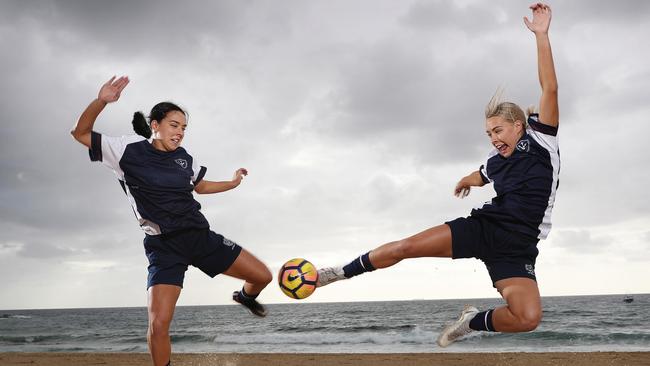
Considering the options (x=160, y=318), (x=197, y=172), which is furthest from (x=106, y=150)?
(x=160, y=318)

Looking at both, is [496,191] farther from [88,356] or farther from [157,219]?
[88,356]

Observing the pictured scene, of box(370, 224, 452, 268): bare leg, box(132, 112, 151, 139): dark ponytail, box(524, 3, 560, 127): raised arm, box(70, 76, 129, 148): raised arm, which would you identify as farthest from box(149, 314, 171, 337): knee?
box(524, 3, 560, 127): raised arm

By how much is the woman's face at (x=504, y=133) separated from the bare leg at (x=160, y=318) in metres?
3.37

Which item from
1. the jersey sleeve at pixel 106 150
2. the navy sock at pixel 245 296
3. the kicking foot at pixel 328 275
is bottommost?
the navy sock at pixel 245 296

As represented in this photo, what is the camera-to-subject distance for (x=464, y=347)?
58.4 feet

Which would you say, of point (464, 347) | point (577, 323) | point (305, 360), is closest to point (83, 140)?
point (305, 360)

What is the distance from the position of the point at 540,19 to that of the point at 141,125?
13.4ft

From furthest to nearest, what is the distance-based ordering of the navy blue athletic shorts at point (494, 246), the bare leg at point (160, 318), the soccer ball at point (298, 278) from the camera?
1. the soccer ball at point (298, 278)
2. the bare leg at point (160, 318)
3. the navy blue athletic shorts at point (494, 246)

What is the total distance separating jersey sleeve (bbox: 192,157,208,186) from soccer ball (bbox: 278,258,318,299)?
1.37m

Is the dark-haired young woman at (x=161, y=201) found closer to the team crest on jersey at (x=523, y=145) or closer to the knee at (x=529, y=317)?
the knee at (x=529, y=317)

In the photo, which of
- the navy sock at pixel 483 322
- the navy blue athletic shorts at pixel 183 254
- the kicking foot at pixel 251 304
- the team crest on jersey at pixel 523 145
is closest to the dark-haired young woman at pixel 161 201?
the navy blue athletic shorts at pixel 183 254

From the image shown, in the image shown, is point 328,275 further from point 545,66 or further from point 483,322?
point 545,66

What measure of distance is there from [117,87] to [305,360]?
9631mm

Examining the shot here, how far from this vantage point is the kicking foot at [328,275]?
5.35 metres
